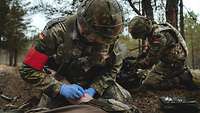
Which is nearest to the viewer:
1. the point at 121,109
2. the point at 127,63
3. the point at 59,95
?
the point at 121,109

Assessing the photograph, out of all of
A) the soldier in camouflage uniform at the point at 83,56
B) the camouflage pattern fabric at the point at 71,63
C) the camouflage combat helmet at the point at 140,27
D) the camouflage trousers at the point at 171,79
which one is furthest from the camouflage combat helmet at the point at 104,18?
the camouflage trousers at the point at 171,79

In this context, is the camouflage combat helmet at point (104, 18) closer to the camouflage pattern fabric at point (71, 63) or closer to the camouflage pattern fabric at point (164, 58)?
the camouflage pattern fabric at point (71, 63)

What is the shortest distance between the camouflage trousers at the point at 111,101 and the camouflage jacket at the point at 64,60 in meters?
0.07

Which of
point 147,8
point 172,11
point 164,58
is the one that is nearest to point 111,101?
point 164,58

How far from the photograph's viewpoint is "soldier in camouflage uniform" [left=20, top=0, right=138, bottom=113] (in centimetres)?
328

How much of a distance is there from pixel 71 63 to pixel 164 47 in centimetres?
455

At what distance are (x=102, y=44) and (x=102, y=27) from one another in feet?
1.19

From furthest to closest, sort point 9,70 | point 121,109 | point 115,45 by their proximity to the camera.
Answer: point 9,70
point 115,45
point 121,109

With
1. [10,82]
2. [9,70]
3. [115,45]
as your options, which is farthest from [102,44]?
[9,70]

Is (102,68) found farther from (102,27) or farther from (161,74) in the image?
(161,74)

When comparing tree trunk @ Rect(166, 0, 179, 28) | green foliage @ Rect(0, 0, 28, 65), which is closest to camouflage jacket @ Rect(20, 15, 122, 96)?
tree trunk @ Rect(166, 0, 179, 28)

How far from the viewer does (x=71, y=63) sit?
373 cm

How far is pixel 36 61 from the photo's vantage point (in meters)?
3.57

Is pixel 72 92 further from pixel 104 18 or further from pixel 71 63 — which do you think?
pixel 104 18
